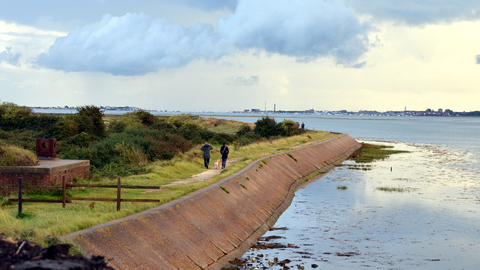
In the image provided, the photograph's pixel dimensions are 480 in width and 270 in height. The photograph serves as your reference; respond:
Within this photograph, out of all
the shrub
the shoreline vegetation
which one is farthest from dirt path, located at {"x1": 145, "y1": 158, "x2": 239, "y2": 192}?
the shrub

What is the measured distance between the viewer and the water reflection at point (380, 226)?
14.4m

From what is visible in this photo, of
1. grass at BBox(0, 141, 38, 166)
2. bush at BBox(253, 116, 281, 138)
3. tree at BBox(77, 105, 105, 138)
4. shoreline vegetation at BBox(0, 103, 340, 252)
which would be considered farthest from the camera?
bush at BBox(253, 116, 281, 138)

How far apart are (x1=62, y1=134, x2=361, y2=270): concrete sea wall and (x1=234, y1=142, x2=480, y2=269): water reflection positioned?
0.88m

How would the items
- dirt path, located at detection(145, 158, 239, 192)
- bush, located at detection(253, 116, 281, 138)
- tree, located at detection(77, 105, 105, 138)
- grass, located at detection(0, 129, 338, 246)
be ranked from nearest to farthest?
grass, located at detection(0, 129, 338, 246) → dirt path, located at detection(145, 158, 239, 192) → tree, located at detection(77, 105, 105, 138) → bush, located at detection(253, 116, 281, 138)

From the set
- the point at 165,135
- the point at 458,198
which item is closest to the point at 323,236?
the point at 458,198

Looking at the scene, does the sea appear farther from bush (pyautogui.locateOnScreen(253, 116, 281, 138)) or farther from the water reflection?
bush (pyautogui.locateOnScreen(253, 116, 281, 138))

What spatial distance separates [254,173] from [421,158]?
33078mm

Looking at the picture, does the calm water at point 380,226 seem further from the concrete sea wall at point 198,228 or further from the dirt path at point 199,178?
the dirt path at point 199,178

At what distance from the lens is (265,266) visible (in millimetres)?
13195


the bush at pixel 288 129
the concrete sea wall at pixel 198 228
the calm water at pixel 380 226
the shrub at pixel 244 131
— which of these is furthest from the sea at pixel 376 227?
the bush at pixel 288 129

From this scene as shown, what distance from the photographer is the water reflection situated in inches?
568

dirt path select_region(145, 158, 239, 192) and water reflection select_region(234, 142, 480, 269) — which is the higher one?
dirt path select_region(145, 158, 239, 192)

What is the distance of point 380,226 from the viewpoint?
1895cm

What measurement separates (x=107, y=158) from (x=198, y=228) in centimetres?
1432
